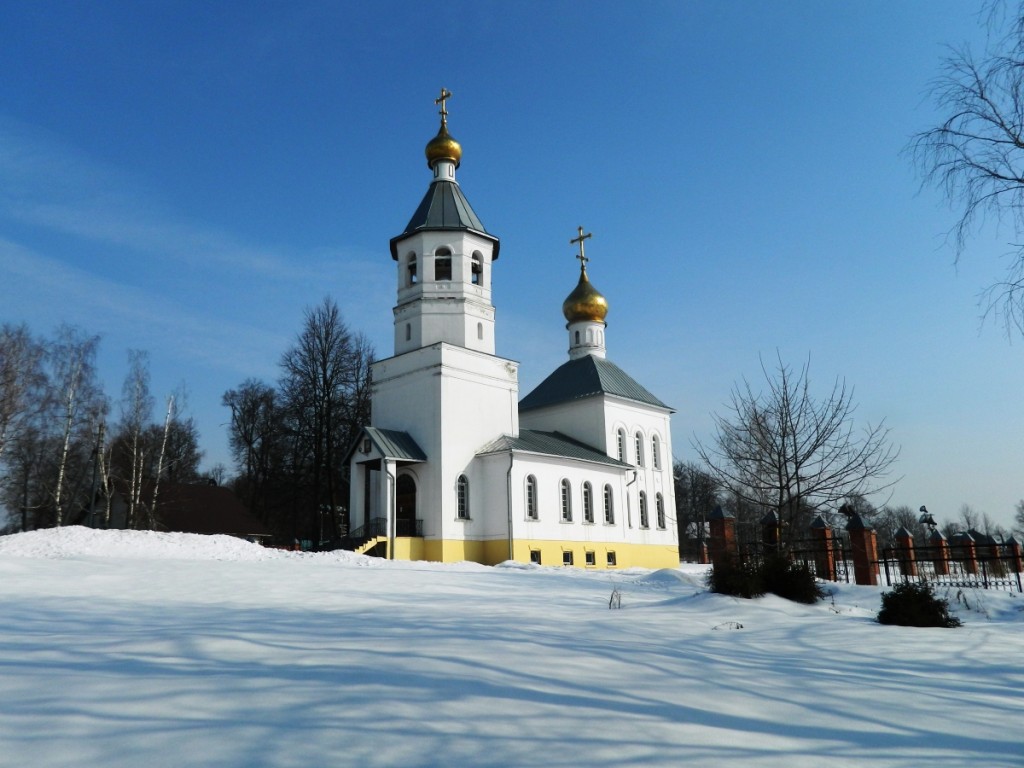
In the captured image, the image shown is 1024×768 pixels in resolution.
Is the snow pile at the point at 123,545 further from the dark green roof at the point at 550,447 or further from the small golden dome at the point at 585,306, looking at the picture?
the small golden dome at the point at 585,306

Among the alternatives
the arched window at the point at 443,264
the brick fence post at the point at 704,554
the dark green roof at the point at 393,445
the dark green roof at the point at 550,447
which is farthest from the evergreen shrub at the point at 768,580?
the brick fence post at the point at 704,554

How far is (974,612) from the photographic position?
11.8m

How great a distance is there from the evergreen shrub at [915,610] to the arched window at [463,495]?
59.6 feet

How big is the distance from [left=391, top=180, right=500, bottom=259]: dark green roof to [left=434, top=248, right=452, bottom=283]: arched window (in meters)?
0.94

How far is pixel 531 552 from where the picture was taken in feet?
88.4

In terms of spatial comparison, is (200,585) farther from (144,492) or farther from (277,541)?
(277,541)

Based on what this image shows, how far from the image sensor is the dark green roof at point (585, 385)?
34062 millimetres

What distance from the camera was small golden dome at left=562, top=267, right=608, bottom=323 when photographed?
3769cm

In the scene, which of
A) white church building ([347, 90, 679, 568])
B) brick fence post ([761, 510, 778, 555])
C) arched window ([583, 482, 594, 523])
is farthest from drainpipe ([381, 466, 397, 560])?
brick fence post ([761, 510, 778, 555])

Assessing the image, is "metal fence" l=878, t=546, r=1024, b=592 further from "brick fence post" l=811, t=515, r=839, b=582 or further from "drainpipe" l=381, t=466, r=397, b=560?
"drainpipe" l=381, t=466, r=397, b=560

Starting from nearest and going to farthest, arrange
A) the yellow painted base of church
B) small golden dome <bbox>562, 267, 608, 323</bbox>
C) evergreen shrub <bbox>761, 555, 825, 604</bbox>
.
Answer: evergreen shrub <bbox>761, 555, 825, 604</bbox> < the yellow painted base of church < small golden dome <bbox>562, 267, 608, 323</bbox>

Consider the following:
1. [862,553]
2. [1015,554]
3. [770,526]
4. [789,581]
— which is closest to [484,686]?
[789,581]

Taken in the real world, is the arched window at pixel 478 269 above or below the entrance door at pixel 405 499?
above

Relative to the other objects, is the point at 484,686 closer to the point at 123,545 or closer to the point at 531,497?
the point at 123,545
